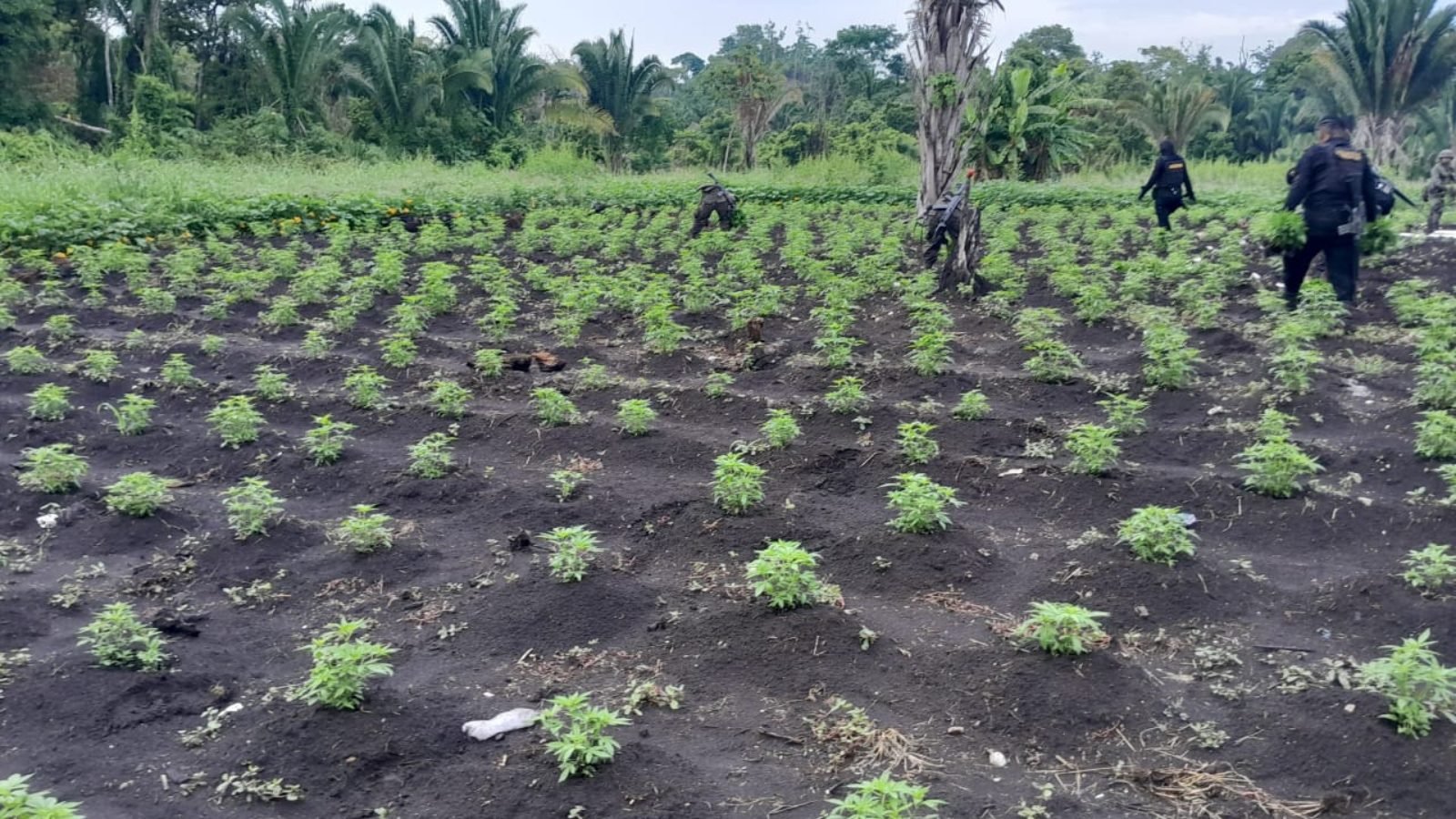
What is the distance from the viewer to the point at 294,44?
1039 inches

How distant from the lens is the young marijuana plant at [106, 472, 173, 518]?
194 inches

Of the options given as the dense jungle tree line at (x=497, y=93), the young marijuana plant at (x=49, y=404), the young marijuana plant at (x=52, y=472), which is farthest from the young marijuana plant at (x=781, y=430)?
the dense jungle tree line at (x=497, y=93)

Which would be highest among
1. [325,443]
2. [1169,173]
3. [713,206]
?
[1169,173]

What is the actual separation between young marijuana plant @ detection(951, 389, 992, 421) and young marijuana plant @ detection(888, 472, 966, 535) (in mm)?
1504

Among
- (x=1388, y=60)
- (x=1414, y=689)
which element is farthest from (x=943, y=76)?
(x=1388, y=60)

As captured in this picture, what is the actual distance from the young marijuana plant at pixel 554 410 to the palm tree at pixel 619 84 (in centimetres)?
2422

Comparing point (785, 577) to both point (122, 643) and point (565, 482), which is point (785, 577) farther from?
point (122, 643)

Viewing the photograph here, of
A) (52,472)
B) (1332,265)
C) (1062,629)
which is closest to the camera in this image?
(1062,629)

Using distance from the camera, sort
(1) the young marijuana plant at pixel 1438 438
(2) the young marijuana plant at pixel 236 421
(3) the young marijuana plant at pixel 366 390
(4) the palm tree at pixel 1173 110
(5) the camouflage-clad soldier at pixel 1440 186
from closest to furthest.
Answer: (1) the young marijuana plant at pixel 1438 438, (2) the young marijuana plant at pixel 236 421, (3) the young marijuana plant at pixel 366 390, (5) the camouflage-clad soldier at pixel 1440 186, (4) the palm tree at pixel 1173 110

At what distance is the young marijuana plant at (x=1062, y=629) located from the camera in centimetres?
352

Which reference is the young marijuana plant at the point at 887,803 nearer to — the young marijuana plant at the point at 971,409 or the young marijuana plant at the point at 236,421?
the young marijuana plant at the point at 971,409

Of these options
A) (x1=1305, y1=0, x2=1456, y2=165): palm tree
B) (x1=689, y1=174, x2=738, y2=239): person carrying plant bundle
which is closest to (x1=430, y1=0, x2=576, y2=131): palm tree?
(x1=689, y1=174, x2=738, y2=239): person carrying plant bundle

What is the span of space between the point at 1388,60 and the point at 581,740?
33194mm

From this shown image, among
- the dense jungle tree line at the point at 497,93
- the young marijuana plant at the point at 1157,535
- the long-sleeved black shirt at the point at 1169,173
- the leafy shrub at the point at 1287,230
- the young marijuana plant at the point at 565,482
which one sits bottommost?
the young marijuana plant at the point at 565,482
